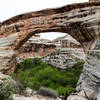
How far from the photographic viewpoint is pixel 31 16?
9.95 metres

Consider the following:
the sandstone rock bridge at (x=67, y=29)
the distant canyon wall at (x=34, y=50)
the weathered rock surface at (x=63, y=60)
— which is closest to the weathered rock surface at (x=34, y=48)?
the distant canyon wall at (x=34, y=50)

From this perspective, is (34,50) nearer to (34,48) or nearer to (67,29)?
(34,48)

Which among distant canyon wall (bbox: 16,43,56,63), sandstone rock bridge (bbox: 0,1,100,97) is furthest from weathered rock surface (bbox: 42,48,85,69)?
distant canyon wall (bbox: 16,43,56,63)

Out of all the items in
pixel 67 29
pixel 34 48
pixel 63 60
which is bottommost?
pixel 63 60

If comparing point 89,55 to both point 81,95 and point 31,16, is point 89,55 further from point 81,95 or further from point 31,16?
point 31,16

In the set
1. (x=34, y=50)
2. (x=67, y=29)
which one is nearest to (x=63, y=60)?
(x=67, y=29)

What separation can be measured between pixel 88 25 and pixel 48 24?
2996 mm

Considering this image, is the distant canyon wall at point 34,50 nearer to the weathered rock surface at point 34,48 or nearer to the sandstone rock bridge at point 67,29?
the weathered rock surface at point 34,48

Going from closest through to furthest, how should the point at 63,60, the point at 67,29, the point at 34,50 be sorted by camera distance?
the point at 67,29, the point at 63,60, the point at 34,50

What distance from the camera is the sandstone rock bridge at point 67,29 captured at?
6469 mm

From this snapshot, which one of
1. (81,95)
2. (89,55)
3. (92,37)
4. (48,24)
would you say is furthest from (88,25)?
(81,95)

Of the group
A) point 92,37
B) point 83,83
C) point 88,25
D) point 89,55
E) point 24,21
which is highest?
point 24,21

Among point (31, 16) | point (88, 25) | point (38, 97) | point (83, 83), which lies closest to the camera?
point (38, 97)

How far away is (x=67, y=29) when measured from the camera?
28.4 ft
